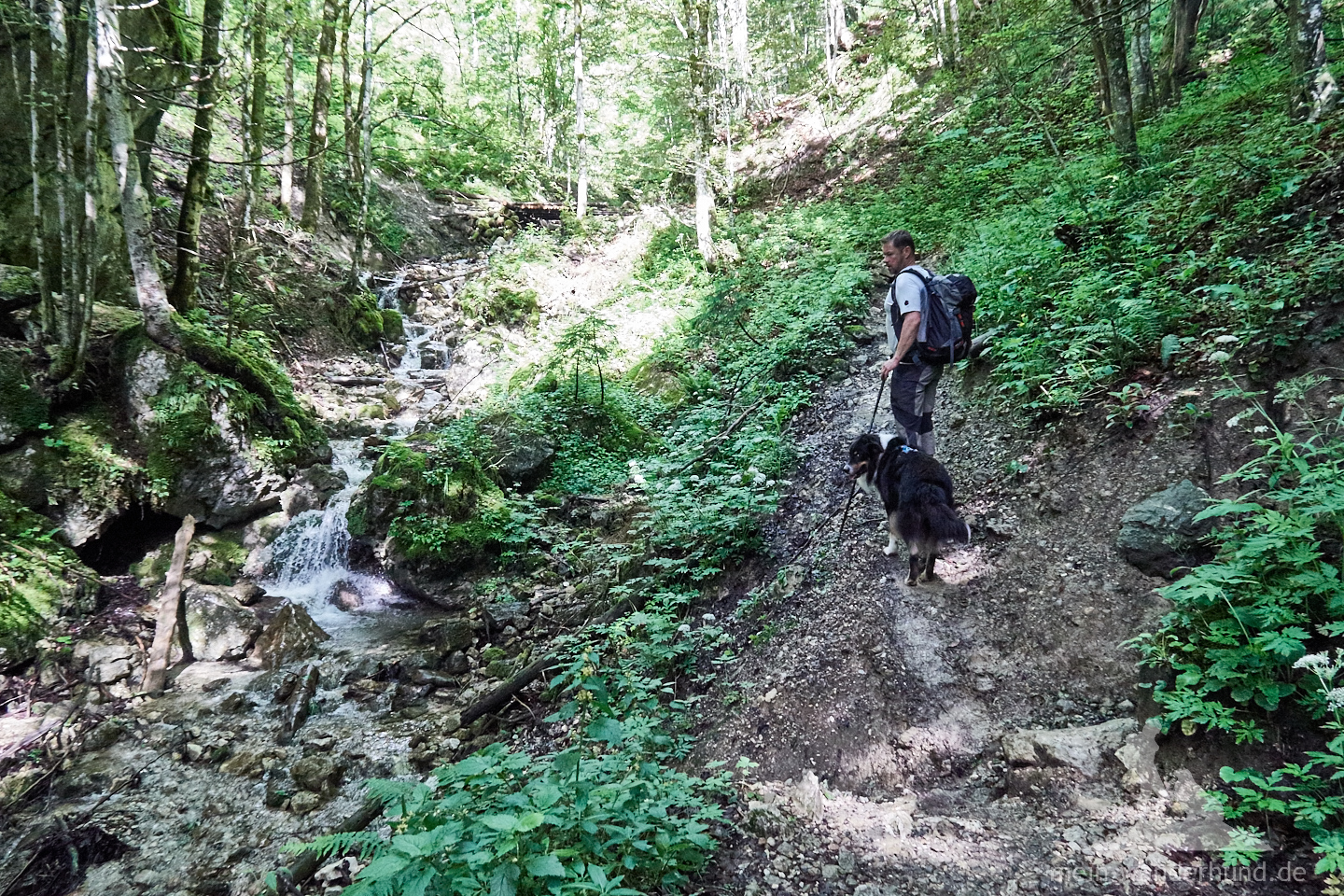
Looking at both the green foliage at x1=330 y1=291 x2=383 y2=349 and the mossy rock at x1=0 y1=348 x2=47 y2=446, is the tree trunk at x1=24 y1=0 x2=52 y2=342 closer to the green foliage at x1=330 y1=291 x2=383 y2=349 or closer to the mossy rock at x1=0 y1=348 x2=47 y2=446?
the mossy rock at x1=0 y1=348 x2=47 y2=446

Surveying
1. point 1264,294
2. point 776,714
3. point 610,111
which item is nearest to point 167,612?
point 776,714

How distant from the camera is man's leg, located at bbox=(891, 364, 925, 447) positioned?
16.7 feet

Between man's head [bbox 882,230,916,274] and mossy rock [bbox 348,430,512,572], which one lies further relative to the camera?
mossy rock [bbox 348,430,512,572]

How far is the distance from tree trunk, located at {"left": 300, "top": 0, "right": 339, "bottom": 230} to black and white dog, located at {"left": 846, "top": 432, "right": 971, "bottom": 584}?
16.1m

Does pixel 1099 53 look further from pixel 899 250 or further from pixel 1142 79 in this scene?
pixel 899 250

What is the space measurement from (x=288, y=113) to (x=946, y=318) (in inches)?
724

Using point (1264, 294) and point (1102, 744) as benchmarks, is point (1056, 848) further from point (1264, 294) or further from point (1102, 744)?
point (1264, 294)

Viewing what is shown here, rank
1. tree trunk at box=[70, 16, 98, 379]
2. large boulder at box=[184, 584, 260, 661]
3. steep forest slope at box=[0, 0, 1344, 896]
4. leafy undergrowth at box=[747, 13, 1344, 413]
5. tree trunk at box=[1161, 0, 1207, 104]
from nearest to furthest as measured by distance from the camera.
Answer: steep forest slope at box=[0, 0, 1344, 896] < leafy undergrowth at box=[747, 13, 1344, 413] < large boulder at box=[184, 584, 260, 661] < tree trunk at box=[70, 16, 98, 379] < tree trunk at box=[1161, 0, 1207, 104]

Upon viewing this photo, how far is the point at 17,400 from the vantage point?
314 inches

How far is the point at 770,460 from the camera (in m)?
7.12

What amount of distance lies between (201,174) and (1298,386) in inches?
557

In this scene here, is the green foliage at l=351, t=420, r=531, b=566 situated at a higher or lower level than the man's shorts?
lower

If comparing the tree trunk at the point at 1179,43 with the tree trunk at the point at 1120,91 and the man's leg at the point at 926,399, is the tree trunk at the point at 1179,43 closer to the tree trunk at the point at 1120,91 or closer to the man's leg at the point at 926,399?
the tree trunk at the point at 1120,91

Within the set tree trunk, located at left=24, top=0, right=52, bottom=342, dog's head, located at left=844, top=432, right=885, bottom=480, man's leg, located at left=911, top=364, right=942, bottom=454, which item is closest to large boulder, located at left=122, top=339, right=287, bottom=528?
tree trunk, located at left=24, top=0, right=52, bottom=342
